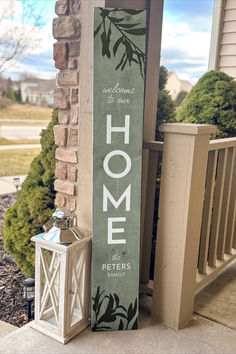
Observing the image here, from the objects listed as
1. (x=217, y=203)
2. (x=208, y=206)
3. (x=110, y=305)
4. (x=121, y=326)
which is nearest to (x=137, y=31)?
(x=208, y=206)

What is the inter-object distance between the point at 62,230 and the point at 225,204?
123 centimetres

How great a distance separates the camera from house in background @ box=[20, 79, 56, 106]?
2.76 m

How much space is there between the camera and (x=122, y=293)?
1.71 meters

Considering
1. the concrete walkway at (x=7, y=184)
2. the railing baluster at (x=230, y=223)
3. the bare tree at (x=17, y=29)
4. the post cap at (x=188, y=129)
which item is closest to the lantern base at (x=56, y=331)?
the post cap at (x=188, y=129)

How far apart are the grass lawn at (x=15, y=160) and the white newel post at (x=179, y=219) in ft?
6.29

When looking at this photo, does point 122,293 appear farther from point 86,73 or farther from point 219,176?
point 86,73

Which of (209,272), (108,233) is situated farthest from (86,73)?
(209,272)

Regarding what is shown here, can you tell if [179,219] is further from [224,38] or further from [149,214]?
[224,38]

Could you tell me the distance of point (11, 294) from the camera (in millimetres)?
2783

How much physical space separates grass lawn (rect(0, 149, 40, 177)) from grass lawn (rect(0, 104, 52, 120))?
0.49m

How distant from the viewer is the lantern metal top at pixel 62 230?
1581 millimetres

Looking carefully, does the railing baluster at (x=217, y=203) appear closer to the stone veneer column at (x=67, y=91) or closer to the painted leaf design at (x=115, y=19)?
the stone veneer column at (x=67, y=91)

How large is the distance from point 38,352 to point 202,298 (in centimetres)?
105

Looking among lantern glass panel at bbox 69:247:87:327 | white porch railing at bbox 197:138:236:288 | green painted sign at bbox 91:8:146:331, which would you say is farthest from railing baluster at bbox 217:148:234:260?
lantern glass panel at bbox 69:247:87:327
